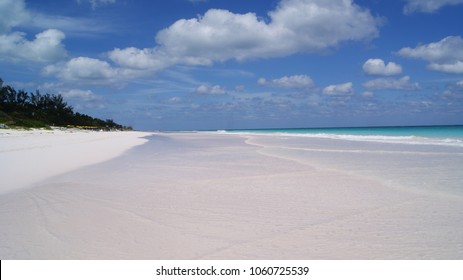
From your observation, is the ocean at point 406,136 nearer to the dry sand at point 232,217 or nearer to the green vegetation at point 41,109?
the dry sand at point 232,217

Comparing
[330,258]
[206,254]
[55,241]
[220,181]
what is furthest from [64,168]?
[330,258]

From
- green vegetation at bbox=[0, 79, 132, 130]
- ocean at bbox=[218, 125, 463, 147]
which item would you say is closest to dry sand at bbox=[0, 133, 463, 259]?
ocean at bbox=[218, 125, 463, 147]

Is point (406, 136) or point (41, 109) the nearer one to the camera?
point (406, 136)

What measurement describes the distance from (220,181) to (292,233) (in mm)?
4821

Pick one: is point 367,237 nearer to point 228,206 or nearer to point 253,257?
point 253,257

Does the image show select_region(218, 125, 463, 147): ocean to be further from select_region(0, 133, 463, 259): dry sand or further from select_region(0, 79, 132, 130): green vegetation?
select_region(0, 79, 132, 130): green vegetation

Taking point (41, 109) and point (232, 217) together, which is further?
point (41, 109)

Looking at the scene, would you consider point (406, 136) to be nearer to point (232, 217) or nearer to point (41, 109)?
point (232, 217)

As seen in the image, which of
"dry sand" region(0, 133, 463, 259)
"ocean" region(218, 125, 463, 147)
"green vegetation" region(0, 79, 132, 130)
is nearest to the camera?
"dry sand" region(0, 133, 463, 259)

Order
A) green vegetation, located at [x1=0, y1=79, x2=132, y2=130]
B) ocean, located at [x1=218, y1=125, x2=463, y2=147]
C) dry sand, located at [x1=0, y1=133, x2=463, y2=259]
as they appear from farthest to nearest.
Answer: green vegetation, located at [x1=0, y1=79, x2=132, y2=130], ocean, located at [x1=218, y1=125, x2=463, y2=147], dry sand, located at [x1=0, y1=133, x2=463, y2=259]

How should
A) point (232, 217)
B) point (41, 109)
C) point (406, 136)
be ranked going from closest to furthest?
1. point (232, 217)
2. point (406, 136)
3. point (41, 109)

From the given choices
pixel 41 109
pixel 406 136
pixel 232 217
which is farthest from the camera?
pixel 41 109

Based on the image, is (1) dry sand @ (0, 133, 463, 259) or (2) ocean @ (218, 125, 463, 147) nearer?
(1) dry sand @ (0, 133, 463, 259)

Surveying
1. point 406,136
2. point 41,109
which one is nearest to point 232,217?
point 406,136
